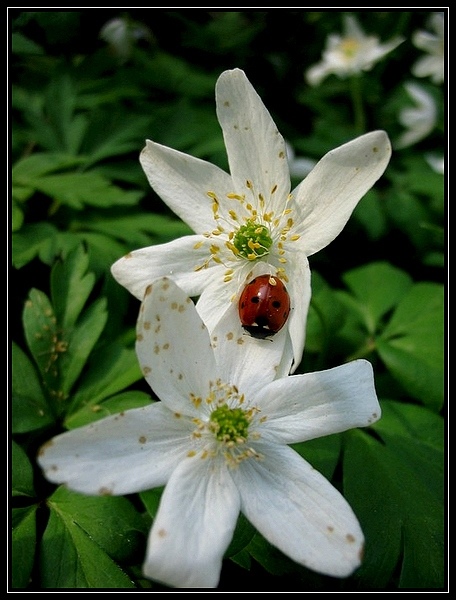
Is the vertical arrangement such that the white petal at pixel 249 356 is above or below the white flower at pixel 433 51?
below

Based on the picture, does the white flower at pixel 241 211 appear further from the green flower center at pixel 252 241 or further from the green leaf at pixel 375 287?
the green leaf at pixel 375 287

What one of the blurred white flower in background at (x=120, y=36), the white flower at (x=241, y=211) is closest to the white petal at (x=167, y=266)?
the white flower at (x=241, y=211)

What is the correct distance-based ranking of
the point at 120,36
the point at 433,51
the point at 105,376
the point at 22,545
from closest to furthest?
the point at 22,545, the point at 105,376, the point at 120,36, the point at 433,51

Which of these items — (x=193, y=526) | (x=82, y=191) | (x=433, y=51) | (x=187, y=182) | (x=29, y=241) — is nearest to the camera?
(x=193, y=526)

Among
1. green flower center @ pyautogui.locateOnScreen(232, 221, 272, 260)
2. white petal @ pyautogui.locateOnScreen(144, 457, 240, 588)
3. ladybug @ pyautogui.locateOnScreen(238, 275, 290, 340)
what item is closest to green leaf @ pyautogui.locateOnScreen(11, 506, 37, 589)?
white petal @ pyautogui.locateOnScreen(144, 457, 240, 588)

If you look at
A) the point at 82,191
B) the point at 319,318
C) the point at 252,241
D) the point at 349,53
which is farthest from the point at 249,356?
the point at 349,53

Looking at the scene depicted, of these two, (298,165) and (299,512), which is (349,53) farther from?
(299,512)
